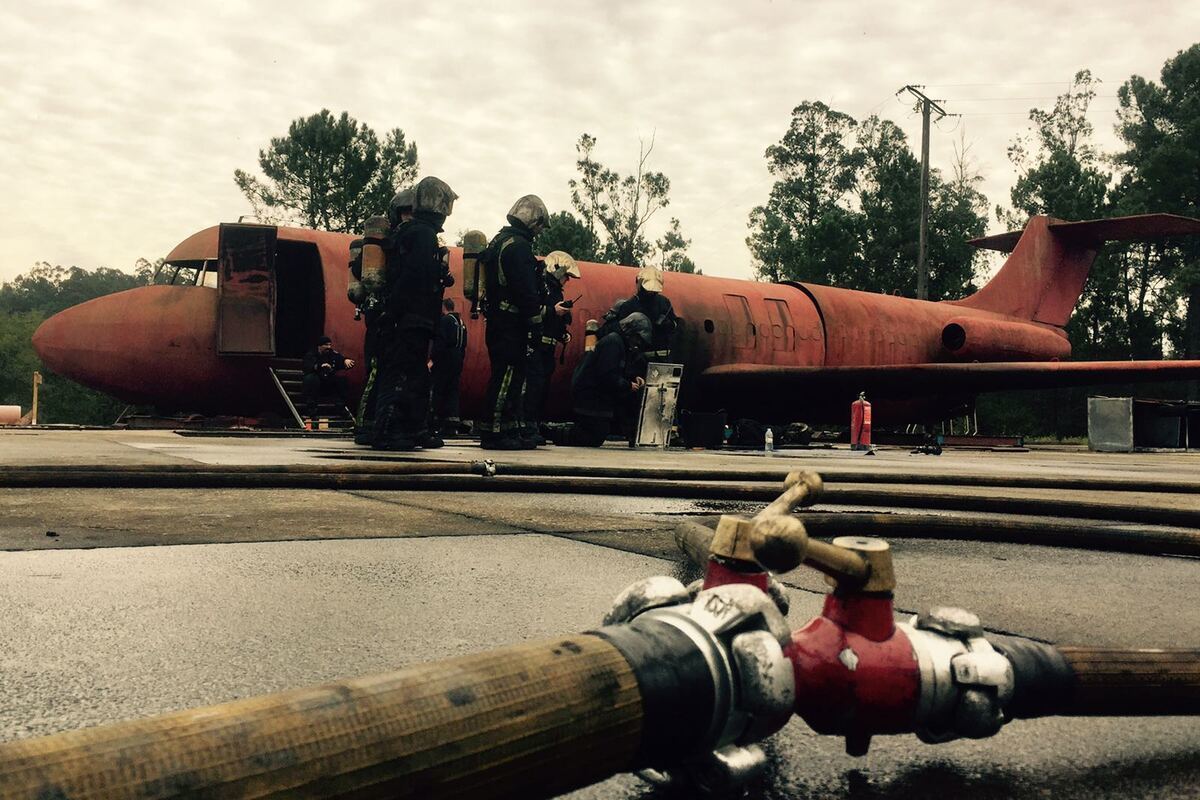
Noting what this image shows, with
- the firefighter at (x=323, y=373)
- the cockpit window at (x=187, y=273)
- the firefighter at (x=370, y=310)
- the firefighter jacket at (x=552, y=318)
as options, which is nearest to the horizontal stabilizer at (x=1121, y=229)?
the firefighter jacket at (x=552, y=318)

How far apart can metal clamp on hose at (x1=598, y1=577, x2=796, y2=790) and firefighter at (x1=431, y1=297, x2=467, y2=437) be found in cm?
873

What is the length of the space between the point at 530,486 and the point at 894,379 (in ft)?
31.2

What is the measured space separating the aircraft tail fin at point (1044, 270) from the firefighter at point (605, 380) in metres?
10.2

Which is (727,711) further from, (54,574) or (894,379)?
(894,379)

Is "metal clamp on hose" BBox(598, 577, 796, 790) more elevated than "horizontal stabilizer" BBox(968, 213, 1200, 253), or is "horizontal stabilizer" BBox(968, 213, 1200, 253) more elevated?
"horizontal stabilizer" BBox(968, 213, 1200, 253)

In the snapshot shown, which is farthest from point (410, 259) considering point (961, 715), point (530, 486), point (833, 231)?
point (833, 231)

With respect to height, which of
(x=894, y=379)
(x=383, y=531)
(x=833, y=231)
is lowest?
(x=383, y=531)

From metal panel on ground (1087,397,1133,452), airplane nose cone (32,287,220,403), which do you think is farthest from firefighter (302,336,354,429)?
metal panel on ground (1087,397,1133,452)

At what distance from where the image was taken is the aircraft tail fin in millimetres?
18906

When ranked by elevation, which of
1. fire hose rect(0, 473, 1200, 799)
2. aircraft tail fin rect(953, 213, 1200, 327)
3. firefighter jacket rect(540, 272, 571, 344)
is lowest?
fire hose rect(0, 473, 1200, 799)

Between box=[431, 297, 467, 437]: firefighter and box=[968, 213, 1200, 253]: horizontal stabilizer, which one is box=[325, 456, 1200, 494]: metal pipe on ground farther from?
box=[968, 213, 1200, 253]: horizontal stabilizer

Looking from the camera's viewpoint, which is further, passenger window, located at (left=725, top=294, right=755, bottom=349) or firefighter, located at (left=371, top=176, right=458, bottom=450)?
passenger window, located at (left=725, top=294, right=755, bottom=349)

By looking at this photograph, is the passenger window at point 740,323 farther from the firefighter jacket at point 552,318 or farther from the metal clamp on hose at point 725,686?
the metal clamp on hose at point 725,686

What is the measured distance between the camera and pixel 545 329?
401 inches
